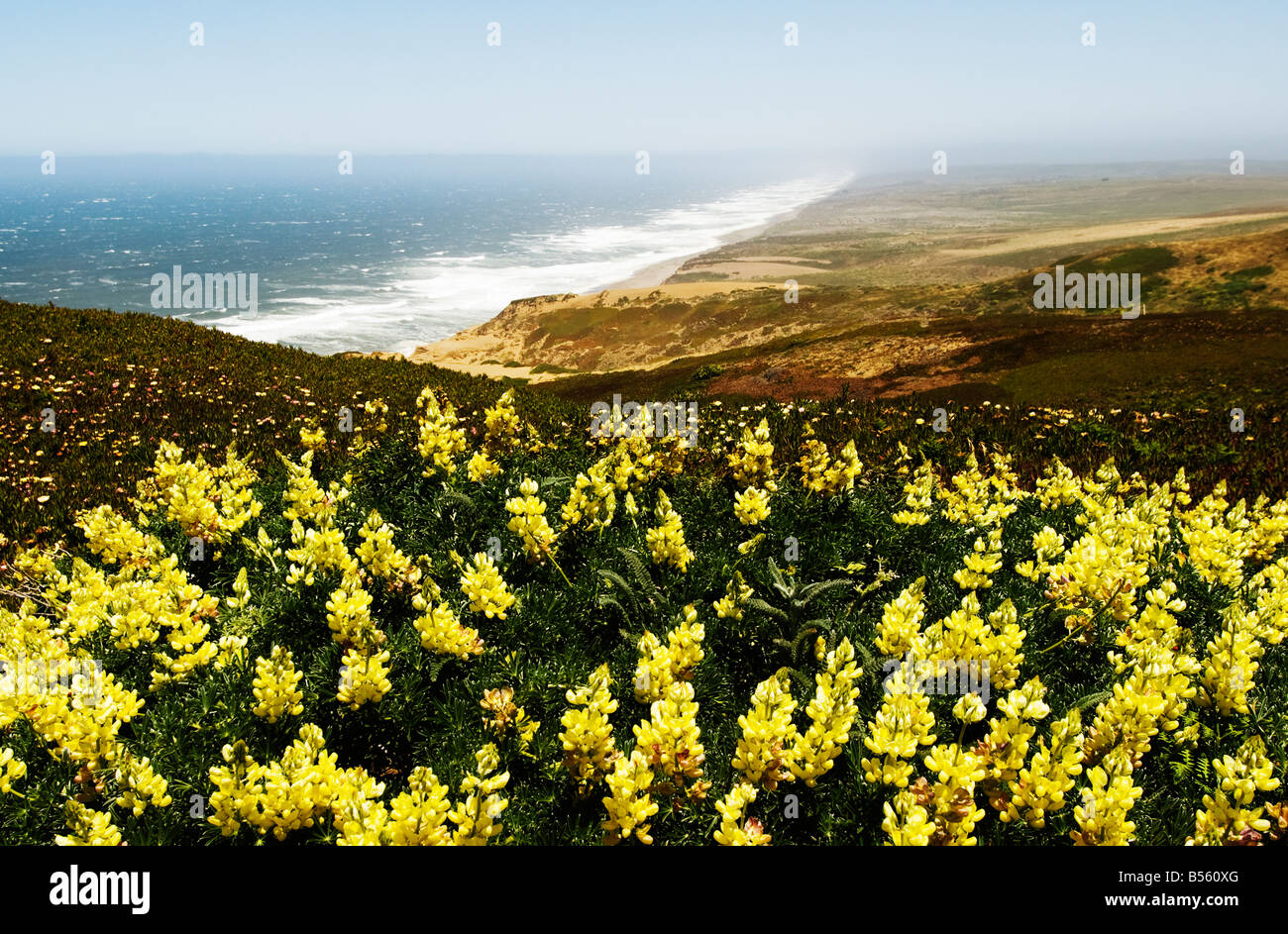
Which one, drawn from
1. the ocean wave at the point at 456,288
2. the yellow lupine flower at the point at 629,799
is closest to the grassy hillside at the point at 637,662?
the yellow lupine flower at the point at 629,799

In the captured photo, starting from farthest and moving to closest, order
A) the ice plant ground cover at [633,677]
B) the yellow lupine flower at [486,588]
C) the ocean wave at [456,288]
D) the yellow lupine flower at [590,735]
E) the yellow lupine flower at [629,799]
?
the ocean wave at [456,288]
the yellow lupine flower at [486,588]
the yellow lupine flower at [590,735]
the ice plant ground cover at [633,677]
the yellow lupine flower at [629,799]

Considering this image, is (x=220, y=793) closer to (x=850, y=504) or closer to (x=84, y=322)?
Result: (x=850, y=504)

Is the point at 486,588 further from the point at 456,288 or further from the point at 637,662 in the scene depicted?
the point at 456,288

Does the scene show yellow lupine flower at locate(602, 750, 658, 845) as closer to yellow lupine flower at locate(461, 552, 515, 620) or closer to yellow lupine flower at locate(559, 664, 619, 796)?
yellow lupine flower at locate(559, 664, 619, 796)

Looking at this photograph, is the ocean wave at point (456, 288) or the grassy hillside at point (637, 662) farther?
the ocean wave at point (456, 288)

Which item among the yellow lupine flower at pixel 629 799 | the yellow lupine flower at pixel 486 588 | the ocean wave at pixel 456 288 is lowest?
the yellow lupine flower at pixel 629 799

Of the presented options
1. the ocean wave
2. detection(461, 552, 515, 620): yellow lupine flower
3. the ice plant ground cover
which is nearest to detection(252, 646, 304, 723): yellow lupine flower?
the ice plant ground cover

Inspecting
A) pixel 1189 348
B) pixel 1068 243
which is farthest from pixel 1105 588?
pixel 1068 243

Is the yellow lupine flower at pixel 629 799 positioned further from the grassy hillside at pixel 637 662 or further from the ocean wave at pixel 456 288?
the ocean wave at pixel 456 288

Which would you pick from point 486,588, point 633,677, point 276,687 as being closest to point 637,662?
point 633,677
